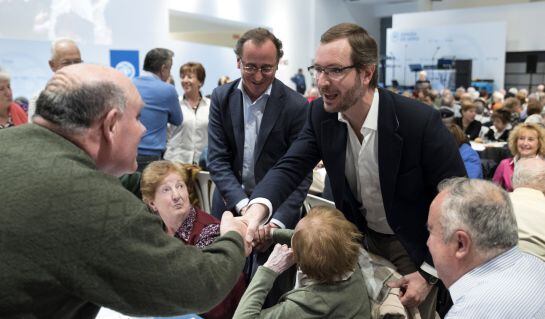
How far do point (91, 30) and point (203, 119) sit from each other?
566 centimetres

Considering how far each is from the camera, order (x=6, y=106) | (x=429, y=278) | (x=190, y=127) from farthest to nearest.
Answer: (x=190, y=127), (x=6, y=106), (x=429, y=278)

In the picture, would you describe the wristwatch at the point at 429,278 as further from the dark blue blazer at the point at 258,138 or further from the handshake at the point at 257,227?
the dark blue blazer at the point at 258,138

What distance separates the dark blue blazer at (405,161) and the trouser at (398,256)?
89 millimetres

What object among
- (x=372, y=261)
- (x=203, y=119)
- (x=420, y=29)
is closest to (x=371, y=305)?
(x=372, y=261)

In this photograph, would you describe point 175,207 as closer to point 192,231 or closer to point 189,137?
point 192,231

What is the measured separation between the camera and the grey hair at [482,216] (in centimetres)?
149

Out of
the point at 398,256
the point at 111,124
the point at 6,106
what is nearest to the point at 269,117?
the point at 398,256

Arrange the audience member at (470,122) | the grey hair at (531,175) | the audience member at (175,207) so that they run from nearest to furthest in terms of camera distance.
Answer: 1. the audience member at (175,207)
2. the grey hair at (531,175)
3. the audience member at (470,122)

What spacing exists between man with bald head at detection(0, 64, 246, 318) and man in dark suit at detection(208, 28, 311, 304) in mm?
1334

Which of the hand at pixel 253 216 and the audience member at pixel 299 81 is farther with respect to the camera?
the audience member at pixel 299 81

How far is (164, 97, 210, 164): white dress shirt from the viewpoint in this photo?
5.08 m

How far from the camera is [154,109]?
164 inches

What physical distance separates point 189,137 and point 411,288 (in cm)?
346

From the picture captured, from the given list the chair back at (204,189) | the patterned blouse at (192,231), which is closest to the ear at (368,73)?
the patterned blouse at (192,231)
